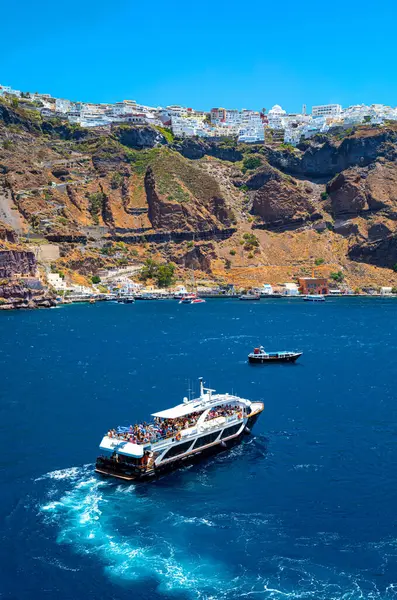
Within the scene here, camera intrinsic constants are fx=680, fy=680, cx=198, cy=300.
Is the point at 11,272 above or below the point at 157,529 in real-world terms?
above

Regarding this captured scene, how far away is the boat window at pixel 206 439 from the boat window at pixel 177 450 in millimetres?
1029

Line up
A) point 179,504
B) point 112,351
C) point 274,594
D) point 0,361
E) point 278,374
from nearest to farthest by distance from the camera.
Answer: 1. point 274,594
2. point 179,504
3. point 278,374
4. point 0,361
5. point 112,351

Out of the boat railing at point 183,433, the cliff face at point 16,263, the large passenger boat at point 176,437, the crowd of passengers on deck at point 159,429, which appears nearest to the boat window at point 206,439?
the large passenger boat at point 176,437

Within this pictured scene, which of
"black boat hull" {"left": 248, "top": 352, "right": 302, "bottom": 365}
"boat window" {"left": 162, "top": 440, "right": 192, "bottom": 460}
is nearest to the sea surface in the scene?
"boat window" {"left": 162, "top": 440, "right": 192, "bottom": 460}

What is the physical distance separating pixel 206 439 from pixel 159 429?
4.44 metres

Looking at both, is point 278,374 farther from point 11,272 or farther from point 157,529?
point 11,272

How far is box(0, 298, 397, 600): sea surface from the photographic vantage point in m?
40.2

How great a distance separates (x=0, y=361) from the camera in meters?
105

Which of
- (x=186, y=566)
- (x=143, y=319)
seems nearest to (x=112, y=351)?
(x=143, y=319)

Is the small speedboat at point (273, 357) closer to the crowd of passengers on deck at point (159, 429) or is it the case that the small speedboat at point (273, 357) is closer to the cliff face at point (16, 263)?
the crowd of passengers on deck at point (159, 429)

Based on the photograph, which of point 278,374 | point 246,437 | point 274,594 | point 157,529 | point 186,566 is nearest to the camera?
point 274,594

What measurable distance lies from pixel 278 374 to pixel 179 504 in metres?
50.0

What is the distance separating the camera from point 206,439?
59906 millimetres

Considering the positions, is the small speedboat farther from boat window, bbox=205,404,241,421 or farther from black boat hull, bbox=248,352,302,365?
boat window, bbox=205,404,241,421
